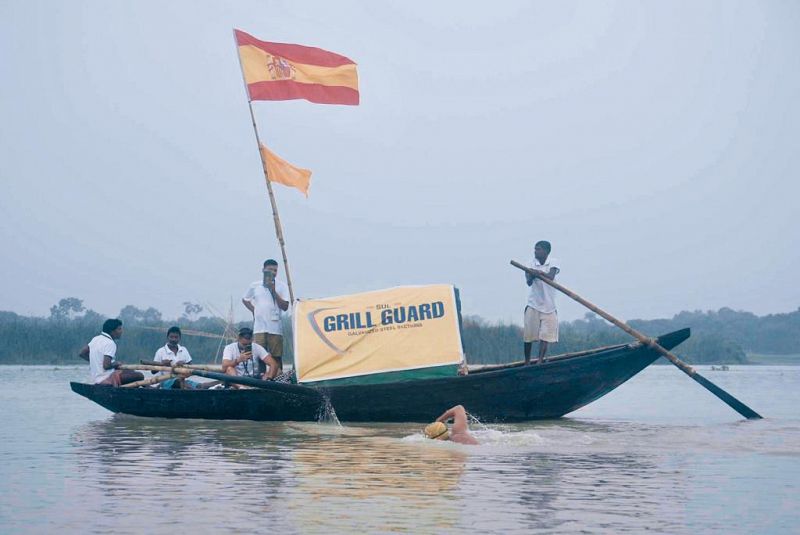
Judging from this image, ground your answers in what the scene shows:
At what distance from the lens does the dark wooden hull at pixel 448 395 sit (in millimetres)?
13617

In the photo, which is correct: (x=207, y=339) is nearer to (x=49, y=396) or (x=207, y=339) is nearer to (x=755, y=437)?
(x=49, y=396)

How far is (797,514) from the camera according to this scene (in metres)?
7.39

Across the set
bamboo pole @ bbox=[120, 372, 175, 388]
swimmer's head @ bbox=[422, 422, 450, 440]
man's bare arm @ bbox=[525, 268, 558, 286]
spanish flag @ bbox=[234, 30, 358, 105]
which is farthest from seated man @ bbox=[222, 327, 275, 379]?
man's bare arm @ bbox=[525, 268, 558, 286]

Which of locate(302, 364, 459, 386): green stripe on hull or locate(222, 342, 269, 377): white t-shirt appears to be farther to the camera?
A: locate(222, 342, 269, 377): white t-shirt

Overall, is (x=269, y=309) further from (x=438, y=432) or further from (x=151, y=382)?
(x=438, y=432)

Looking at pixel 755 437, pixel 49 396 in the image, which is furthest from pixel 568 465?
pixel 49 396

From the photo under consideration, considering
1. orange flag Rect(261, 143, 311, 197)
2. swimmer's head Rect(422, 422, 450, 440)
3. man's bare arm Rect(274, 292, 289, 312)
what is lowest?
swimmer's head Rect(422, 422, 450, 440)

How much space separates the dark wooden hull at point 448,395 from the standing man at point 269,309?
0.66 m

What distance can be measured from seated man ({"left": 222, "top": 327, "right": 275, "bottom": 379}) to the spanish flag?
357 cm

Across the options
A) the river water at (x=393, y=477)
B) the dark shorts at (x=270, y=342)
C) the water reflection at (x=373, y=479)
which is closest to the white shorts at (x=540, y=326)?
the river water at (x=393, y=477)

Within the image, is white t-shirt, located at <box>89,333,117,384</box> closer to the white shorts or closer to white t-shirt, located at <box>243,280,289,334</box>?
white t-shirt, located at <box>243,280,289,334</box>

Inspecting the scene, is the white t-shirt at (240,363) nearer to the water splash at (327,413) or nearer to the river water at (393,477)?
the river water at (393,477)

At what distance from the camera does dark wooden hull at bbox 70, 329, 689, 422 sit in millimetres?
13617

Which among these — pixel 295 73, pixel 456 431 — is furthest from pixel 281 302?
pixel 456 431
